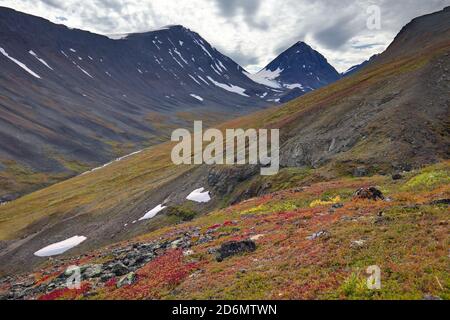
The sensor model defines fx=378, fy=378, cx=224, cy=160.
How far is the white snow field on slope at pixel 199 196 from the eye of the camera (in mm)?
50775

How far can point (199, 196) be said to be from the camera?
52.1 meters

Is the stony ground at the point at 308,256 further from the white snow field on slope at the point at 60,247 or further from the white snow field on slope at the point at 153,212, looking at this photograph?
the white snow field on slope at the point at 60,247

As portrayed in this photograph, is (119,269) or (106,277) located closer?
(106,277)

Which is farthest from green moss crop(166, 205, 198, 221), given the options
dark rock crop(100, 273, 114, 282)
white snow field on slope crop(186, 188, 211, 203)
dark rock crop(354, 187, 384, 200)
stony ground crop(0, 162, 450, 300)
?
dark rock crop(354, 187, 384, 200)

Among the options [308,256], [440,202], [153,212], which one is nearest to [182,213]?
[153,212]

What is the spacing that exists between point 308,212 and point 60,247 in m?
40.5

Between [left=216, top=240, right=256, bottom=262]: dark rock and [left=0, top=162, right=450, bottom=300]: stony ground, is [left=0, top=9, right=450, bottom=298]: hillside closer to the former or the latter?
[left=0, top=162, right=450, bottom=300]: stony ground

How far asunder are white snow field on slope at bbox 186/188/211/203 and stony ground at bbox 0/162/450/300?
21.6 meters

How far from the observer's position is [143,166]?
110000 millimetres

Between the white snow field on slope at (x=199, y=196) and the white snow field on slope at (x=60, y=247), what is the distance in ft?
53.7

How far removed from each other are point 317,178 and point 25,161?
129339 mm

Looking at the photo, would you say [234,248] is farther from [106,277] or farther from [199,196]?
[199,196]

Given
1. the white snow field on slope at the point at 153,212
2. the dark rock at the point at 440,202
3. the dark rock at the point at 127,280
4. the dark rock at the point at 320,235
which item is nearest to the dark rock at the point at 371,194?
the dark rock at the point at 440,202
